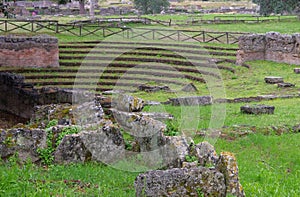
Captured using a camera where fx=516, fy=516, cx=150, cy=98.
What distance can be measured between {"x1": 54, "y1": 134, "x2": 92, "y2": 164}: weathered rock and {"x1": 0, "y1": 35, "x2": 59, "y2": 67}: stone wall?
54.8ft

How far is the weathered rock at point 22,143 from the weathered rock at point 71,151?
1.12 ft

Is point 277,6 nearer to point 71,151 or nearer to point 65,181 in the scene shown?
point 71,151

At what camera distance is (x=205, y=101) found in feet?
54.9

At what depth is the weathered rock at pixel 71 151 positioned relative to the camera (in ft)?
29.2

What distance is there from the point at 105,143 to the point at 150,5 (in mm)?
50641

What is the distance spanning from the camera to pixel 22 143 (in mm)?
8961

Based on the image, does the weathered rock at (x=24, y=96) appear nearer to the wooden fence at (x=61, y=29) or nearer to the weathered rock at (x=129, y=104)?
the weathered rock at (x=129, y=104)

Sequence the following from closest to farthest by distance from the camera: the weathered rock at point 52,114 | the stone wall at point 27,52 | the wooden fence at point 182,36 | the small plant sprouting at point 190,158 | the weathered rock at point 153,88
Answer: the small plant sprouting at point 190,158 → the weathered rock at point 52,114 → the weathered rock at point 153,88 → the stone wall at point 27,52 → the wooden fence at point 182,36

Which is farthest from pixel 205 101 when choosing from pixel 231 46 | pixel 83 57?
pixel 231 46

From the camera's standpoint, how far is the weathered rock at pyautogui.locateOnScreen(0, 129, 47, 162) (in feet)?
29.1

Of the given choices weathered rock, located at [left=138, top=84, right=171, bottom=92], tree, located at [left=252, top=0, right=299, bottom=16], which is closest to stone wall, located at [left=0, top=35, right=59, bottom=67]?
weathered rock, located at [left=138, top=84, right=171, bottom=92]

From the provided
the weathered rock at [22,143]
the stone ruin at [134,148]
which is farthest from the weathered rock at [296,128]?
the weathered rock at [22,143]

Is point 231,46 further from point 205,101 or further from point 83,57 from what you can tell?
point 205,101

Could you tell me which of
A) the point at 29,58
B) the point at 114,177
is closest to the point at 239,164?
the point at 114,177
